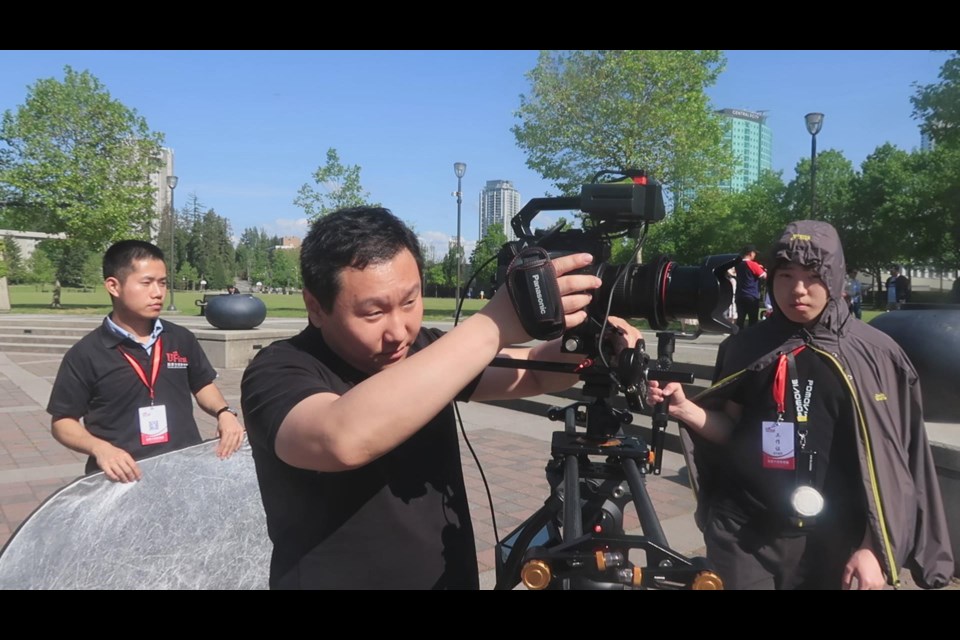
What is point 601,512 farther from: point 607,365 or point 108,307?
point 108,307

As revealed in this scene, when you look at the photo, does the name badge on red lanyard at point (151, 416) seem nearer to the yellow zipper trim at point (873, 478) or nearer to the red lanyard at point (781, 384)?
the red lanyard at point (781, 384)

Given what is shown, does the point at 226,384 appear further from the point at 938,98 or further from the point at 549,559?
the point at 938,98

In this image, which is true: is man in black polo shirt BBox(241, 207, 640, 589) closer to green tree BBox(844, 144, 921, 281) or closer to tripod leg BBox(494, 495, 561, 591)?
tripod leg BBox(494, 495, 561, 591)

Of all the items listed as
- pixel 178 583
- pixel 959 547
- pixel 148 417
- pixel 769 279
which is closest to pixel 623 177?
pixel 769 279

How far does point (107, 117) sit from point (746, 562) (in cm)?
3027

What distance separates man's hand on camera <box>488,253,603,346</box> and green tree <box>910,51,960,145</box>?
91.2 ft

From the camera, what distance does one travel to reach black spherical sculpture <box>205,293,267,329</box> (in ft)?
41.7

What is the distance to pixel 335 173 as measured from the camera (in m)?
31.2

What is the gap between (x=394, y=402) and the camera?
3.36 feet

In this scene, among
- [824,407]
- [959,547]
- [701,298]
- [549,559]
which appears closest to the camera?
[549,559]

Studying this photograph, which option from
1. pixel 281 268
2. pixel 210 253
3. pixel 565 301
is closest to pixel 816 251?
pixel 565 301

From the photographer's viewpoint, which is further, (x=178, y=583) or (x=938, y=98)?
(x=938, y=98)

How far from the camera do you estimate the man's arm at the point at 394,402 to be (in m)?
1.03

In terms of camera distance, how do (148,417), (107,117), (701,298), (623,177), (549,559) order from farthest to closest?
(107,117) < (148,417) < (623,177) < (701,298) < (549,559)
